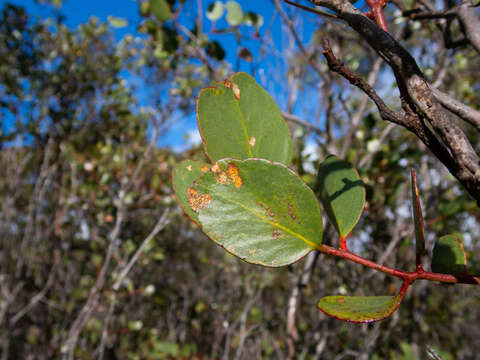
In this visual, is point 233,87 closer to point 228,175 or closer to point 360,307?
point 228,175

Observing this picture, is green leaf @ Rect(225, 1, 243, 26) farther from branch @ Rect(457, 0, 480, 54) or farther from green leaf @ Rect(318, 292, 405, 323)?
green leaf @ Rect(318, 292, 405, 323)

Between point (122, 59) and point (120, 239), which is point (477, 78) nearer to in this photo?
point (120, 239)

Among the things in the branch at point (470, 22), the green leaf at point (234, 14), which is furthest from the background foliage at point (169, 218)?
the branch at point (470, 22)

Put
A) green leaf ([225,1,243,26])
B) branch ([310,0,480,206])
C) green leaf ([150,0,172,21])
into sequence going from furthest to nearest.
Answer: green leaf ([225,1,243,26]) < green leaf ([150,0,172,21]) < branch ([310,0,480,206])

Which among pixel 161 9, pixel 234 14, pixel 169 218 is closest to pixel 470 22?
pixel 161 9

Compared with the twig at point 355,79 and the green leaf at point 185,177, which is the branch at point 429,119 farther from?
the green leaf at point 185,177

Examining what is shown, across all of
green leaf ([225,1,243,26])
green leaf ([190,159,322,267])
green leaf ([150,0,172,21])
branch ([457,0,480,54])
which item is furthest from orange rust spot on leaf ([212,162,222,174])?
green leaf ([225,1,243,26])

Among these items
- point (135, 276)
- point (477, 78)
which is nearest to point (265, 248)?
point (135, 276)
